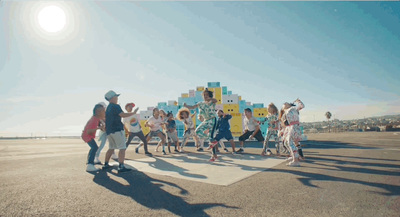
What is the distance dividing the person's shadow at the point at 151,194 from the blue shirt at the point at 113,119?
3.83 ft

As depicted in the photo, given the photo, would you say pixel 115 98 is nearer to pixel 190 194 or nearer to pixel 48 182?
pixel 48 182

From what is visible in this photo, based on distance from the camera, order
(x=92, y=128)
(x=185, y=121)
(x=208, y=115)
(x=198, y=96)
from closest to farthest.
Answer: (x=92, y=128), (x=208, y=115), (x=185, y=121), (x=198, y=96)

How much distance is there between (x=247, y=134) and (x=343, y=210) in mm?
6149

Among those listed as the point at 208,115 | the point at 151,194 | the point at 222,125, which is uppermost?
the point at 208,115

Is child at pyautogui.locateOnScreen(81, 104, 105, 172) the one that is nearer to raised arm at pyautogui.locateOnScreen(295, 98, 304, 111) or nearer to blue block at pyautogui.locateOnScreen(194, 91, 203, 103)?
raised arm at pyautogui.locateOnScreen(295, 98, 304, 111)

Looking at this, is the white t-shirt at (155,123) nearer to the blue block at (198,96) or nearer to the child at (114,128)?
the child at (114,128)

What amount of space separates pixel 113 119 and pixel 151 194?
2.57 m

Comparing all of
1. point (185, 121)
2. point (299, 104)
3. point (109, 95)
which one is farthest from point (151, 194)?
point (185, 121)

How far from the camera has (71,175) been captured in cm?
420

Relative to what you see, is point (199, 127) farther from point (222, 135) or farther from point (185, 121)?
point (185, 121)

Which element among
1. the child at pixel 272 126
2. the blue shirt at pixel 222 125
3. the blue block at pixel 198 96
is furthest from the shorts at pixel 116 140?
the blue block at pixel 198 96

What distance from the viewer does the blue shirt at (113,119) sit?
186 inches

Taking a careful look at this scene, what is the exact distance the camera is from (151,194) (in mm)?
2781

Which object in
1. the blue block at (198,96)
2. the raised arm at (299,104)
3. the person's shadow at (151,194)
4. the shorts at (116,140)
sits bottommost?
the person's shadow at (151,194)
